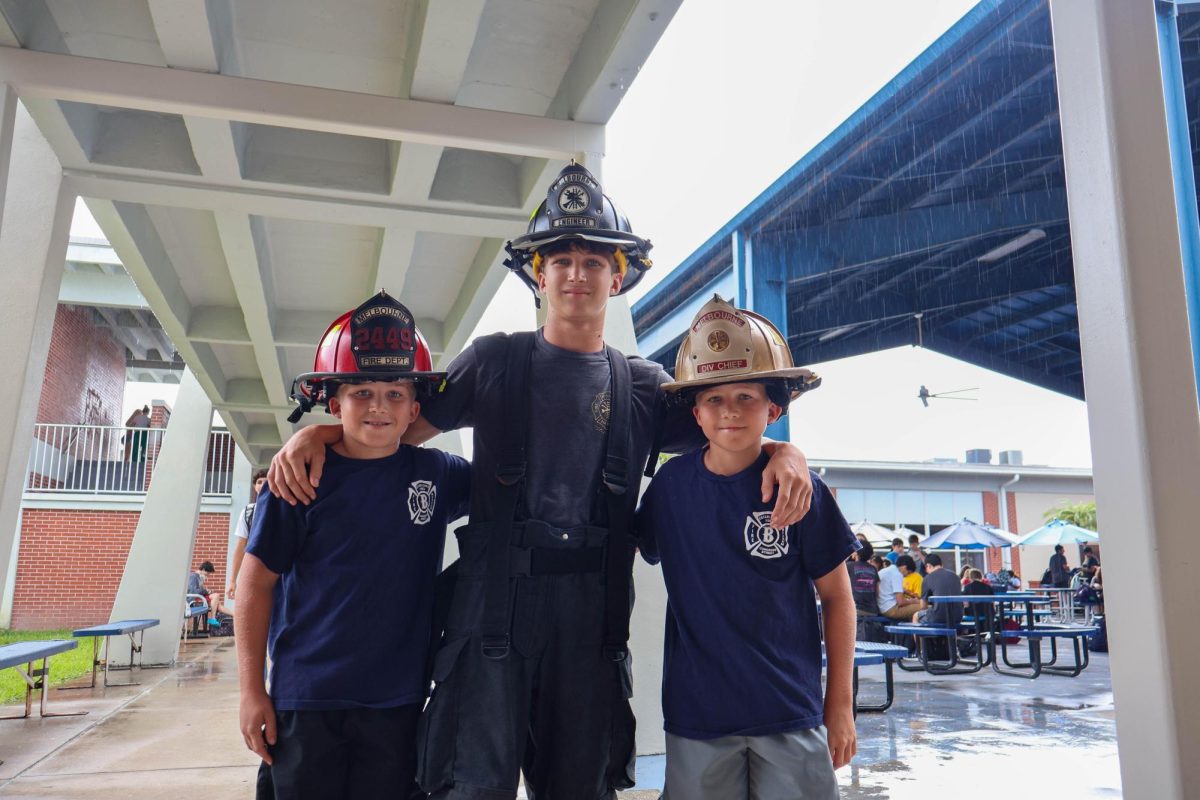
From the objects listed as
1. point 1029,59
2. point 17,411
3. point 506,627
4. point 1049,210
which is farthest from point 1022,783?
point 1049,210

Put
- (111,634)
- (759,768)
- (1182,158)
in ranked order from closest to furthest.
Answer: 1. (759,768)
2. (1182,158)
3. (111,634)

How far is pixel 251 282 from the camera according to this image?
8.46 metres

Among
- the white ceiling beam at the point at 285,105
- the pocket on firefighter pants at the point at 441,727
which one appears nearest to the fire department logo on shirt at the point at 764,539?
the pocket on firefighter pants at the point at 441,727

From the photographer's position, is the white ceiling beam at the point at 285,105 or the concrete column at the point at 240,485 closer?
the white ceiling beam at the point at 285,105

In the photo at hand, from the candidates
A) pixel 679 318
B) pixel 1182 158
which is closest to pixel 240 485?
pixel 679 318

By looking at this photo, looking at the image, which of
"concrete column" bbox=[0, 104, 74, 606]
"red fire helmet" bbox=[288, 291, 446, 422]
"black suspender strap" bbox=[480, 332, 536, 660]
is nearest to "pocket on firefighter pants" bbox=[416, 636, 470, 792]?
"black suspender strap" bbox=[480, 332, 536, 660]

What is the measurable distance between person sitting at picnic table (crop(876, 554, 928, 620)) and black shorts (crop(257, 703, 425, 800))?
11.5m

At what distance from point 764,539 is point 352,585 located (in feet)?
3.87

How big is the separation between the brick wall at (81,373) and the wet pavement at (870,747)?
13827 millimetres

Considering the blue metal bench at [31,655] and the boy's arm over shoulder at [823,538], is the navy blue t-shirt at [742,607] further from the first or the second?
the blue metal bench at [31,655]

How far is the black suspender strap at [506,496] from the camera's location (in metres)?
2.41

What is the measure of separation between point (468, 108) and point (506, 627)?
13.0ft

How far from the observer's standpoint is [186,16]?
454cm

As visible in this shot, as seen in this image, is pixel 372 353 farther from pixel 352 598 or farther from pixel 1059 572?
pixel 1059 572
